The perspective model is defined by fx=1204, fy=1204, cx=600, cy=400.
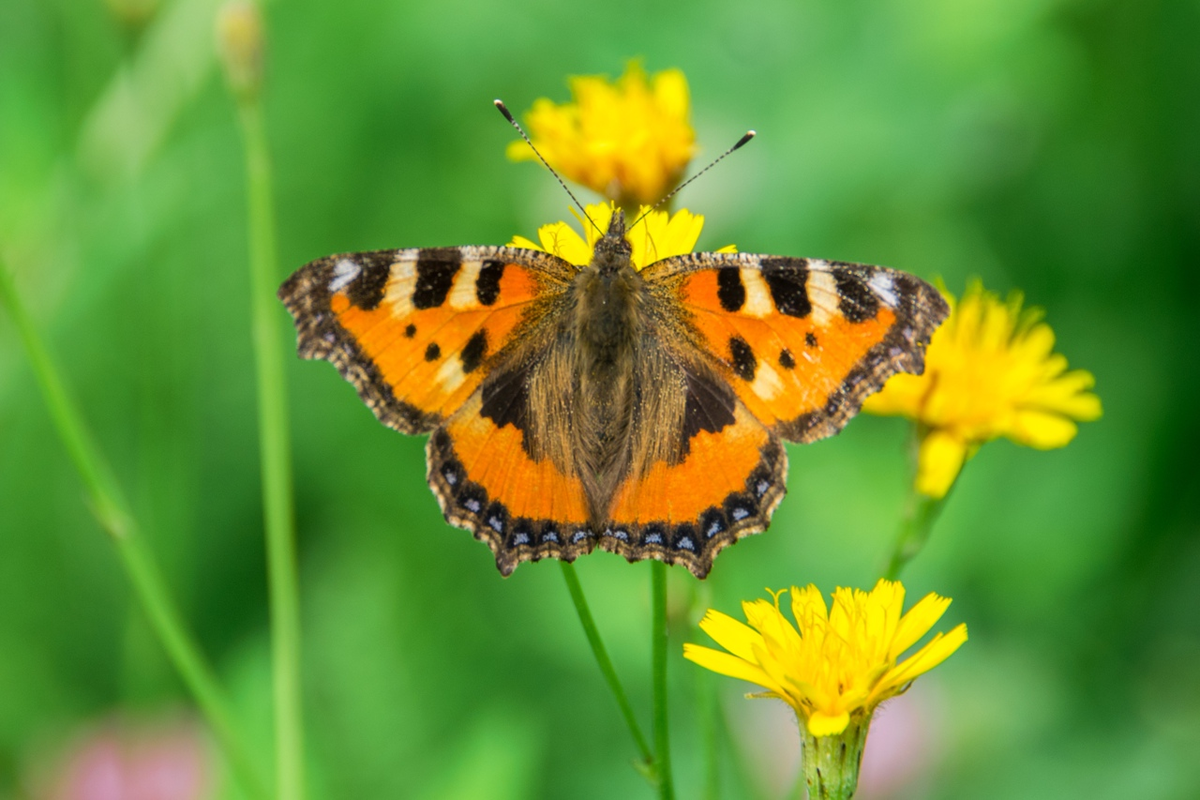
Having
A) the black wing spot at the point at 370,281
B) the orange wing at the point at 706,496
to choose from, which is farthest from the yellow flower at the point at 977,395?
the black wing spot at the point at 370,281

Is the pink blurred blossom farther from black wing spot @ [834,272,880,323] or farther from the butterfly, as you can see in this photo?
black wing spot @ [834,272,880,323]

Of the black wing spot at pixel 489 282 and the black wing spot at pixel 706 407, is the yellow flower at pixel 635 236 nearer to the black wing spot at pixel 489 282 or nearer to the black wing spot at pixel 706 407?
the black wing spot at pixel 489 282

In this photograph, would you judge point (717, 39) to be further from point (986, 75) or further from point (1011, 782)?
point (1011, 782)

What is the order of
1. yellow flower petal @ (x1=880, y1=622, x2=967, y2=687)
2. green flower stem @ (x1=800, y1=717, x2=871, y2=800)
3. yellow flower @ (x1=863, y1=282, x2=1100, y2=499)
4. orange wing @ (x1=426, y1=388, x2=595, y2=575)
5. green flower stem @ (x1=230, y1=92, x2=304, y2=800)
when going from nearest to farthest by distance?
1. yellow flower petal @ (x1=880, y1=622, x2=967, y2=687)
2. green flower stem @ (x1=800, y1=717, x2=871, y2=800)
3. orange wing @ (x1=426, y1=388, x2=595, y2=575)
4. green flower stem @ (x1=230, y1=92, x2=304, y2=800)
5. yellow flower @ (x1=863, y1=282, x2=1100, y2=499)

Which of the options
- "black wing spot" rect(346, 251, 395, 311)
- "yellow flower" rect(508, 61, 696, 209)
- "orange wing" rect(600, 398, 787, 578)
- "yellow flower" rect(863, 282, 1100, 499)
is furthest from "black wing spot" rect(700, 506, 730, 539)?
"yellow flower" rect(508, 61, 696, 209)

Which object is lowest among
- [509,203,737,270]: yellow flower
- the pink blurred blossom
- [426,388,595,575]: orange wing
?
the pink blurred blossom

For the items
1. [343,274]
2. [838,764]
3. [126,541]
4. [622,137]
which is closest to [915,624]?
[838,764]
